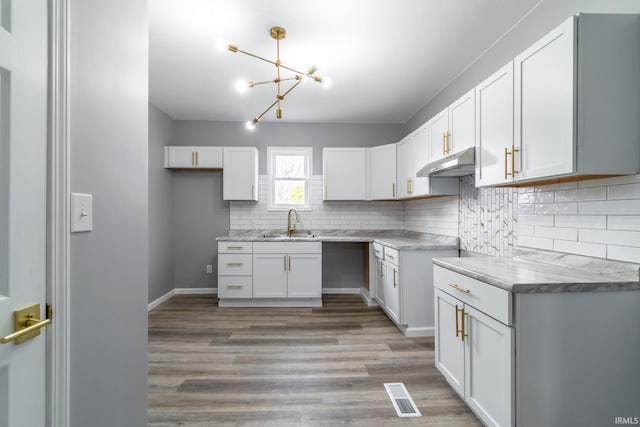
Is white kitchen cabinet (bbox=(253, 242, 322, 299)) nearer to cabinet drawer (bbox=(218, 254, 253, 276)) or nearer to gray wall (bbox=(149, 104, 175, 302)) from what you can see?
cabinet drawer (bbox=(218, 254, 253, 276))

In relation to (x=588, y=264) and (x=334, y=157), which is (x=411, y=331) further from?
(x=334, y=157)

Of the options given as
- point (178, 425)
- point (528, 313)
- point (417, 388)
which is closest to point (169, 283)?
point (178, 425)

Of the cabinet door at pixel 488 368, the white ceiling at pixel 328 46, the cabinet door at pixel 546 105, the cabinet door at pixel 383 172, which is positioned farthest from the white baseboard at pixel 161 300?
the cabinet door at pixel 546 105

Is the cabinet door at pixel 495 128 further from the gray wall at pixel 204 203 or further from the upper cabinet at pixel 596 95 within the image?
the gray wall at pixel 204 203

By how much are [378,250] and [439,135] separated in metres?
1.57

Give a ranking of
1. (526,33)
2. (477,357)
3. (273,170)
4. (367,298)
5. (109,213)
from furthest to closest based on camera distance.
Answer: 1. (273,170)
2. (367,298)
3. (526,33)
4. (477,357)
5. (109,213)

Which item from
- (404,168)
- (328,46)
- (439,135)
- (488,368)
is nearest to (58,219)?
(488,368)

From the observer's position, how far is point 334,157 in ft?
14.4

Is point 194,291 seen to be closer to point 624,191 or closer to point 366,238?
point 366,238

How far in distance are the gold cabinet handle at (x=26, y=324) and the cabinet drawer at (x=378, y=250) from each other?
10.7 feet

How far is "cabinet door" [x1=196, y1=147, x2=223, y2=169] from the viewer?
14.1 ft

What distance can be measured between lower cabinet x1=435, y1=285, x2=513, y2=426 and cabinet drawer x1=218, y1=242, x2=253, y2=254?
100 inches

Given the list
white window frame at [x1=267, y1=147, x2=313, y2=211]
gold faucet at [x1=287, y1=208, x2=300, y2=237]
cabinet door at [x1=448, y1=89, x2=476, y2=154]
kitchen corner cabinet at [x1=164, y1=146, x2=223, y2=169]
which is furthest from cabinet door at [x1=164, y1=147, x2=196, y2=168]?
cabinet door at [x1=448, y1=89, x2=476, y2=154]

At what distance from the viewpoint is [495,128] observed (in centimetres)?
204
